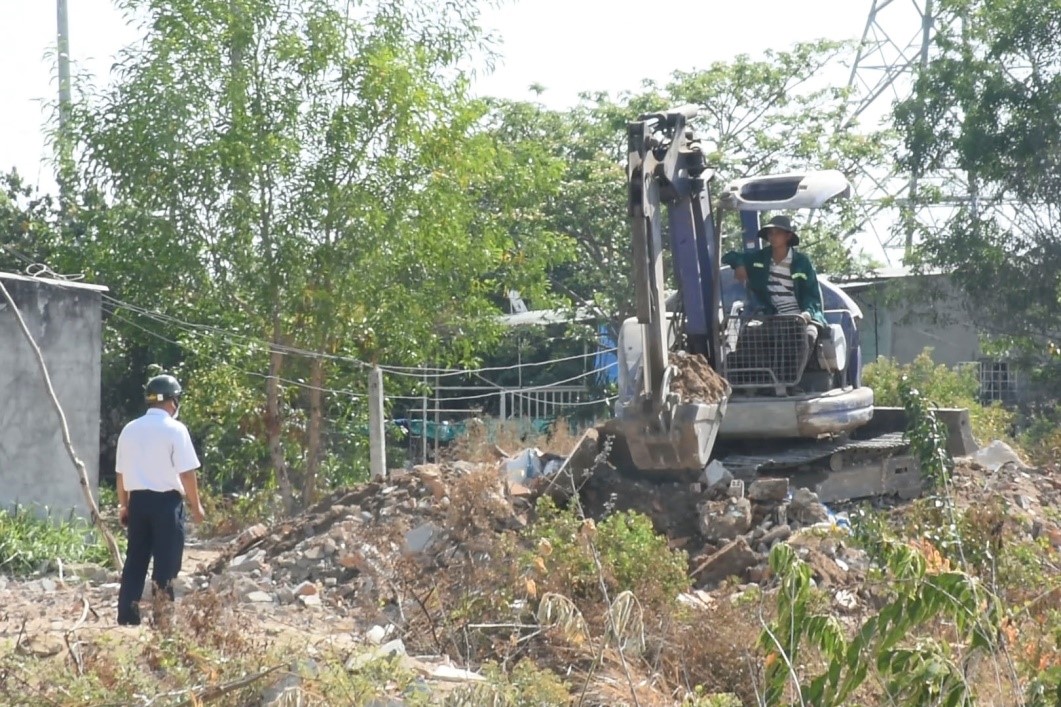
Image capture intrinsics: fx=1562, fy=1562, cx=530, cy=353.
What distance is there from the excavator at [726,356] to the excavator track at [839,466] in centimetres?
1

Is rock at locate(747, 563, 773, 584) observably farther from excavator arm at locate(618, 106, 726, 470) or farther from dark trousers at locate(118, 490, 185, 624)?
dark trousers at locate(118, 490, 185, 624)

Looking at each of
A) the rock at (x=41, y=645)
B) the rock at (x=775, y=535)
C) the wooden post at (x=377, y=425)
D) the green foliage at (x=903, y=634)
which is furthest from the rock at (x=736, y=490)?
the wooden post at (x=377, y=425)

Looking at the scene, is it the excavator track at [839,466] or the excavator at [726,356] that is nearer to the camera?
the excavator at [726,356]

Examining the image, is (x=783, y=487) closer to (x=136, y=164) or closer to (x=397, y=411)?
(x=136, y=164)

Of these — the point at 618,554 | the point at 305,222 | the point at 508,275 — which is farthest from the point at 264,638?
the point at 508,275

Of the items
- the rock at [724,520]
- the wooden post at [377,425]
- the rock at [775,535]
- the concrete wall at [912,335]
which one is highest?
the concrete wall at [912,335]

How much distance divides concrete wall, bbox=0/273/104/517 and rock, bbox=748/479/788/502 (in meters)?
7.09

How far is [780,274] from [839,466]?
6.07 ft

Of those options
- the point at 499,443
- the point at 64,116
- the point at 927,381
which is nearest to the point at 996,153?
the point at 927,381

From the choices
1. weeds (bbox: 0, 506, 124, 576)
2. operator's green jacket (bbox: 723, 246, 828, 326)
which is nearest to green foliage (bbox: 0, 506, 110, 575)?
weeds (bbox: 0, 506, 124, 576)

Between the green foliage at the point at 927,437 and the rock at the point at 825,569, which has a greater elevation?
the green foliage at the point at 927,437

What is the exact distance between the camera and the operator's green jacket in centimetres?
1205

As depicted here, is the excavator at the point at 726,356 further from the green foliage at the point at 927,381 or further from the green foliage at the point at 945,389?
the green foliage at the point at 927,381

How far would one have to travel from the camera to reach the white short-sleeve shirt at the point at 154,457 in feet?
31.8
